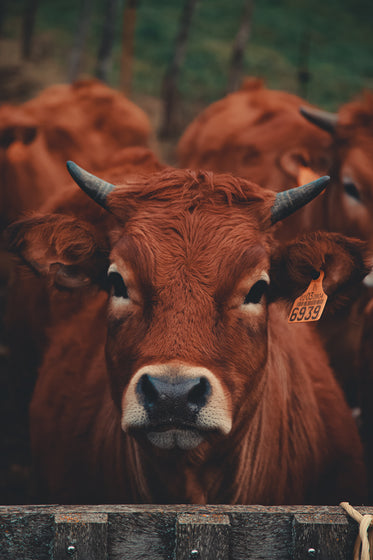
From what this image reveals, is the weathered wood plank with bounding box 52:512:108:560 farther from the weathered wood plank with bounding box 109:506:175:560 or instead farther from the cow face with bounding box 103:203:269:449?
the cow face with bounding box 103:203:269:449

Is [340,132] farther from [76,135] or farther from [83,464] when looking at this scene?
[83,464]

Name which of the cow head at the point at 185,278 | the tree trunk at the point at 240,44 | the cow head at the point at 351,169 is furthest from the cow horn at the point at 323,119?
A: the tree trunk at the point at 240,44

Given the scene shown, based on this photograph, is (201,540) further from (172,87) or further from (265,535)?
(172,87)

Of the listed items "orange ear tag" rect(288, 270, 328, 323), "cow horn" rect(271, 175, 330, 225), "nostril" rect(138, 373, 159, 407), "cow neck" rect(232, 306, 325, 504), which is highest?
"cow horn" rect(271, 175, 330, 225)

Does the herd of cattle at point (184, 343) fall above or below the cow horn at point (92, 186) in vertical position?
below

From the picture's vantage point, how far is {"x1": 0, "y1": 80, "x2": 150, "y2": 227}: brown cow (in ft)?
25.8

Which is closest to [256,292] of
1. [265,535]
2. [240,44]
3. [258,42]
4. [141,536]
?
[265,535]

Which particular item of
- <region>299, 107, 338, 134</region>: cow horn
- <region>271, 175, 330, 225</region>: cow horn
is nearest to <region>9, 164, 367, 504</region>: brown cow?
<region>271, 175, 330, 225</region>: cow horn

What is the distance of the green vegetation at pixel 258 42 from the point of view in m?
24.4

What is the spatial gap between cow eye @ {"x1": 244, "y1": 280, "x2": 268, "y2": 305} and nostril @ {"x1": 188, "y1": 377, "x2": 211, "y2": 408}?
1.78 feet

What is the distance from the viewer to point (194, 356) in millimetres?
2436

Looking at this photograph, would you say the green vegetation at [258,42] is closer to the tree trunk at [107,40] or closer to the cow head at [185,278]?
the tree trunk at [107,40]

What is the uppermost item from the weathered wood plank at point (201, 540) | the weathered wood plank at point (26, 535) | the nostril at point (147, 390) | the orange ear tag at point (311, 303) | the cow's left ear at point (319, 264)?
the cow's left ear at point (319, 264)

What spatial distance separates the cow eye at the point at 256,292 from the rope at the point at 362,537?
974mm
